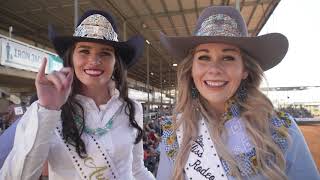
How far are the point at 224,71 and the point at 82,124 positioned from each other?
0.79 meters

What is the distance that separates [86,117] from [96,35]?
424 millimetres

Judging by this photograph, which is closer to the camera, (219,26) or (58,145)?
(219,26)

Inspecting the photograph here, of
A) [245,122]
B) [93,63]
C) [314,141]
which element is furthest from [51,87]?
[314,141]

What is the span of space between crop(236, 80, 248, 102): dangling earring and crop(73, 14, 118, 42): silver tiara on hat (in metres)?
0.77

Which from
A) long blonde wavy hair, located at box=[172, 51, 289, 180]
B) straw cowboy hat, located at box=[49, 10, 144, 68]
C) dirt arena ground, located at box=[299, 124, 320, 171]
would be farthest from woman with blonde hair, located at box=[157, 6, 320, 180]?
dirt arena ground, located at box=[299, 124, 320, 171]

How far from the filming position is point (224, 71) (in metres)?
1.32

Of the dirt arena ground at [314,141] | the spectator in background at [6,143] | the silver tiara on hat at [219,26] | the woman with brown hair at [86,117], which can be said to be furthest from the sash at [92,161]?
the dirt arena ground at [314,141]

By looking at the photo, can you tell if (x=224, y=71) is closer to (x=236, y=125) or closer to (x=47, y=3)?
(x=236, y=125)

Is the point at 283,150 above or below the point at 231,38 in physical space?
below

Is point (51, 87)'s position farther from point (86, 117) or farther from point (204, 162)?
point (204, 162)

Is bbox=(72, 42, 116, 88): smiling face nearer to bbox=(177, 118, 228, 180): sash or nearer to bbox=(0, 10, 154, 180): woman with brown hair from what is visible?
bbox=(0, 10, 154, 180): woman with brown hair

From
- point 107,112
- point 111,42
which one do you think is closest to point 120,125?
point 107,112

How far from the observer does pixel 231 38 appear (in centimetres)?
131

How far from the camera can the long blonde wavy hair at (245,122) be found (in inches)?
48.8
